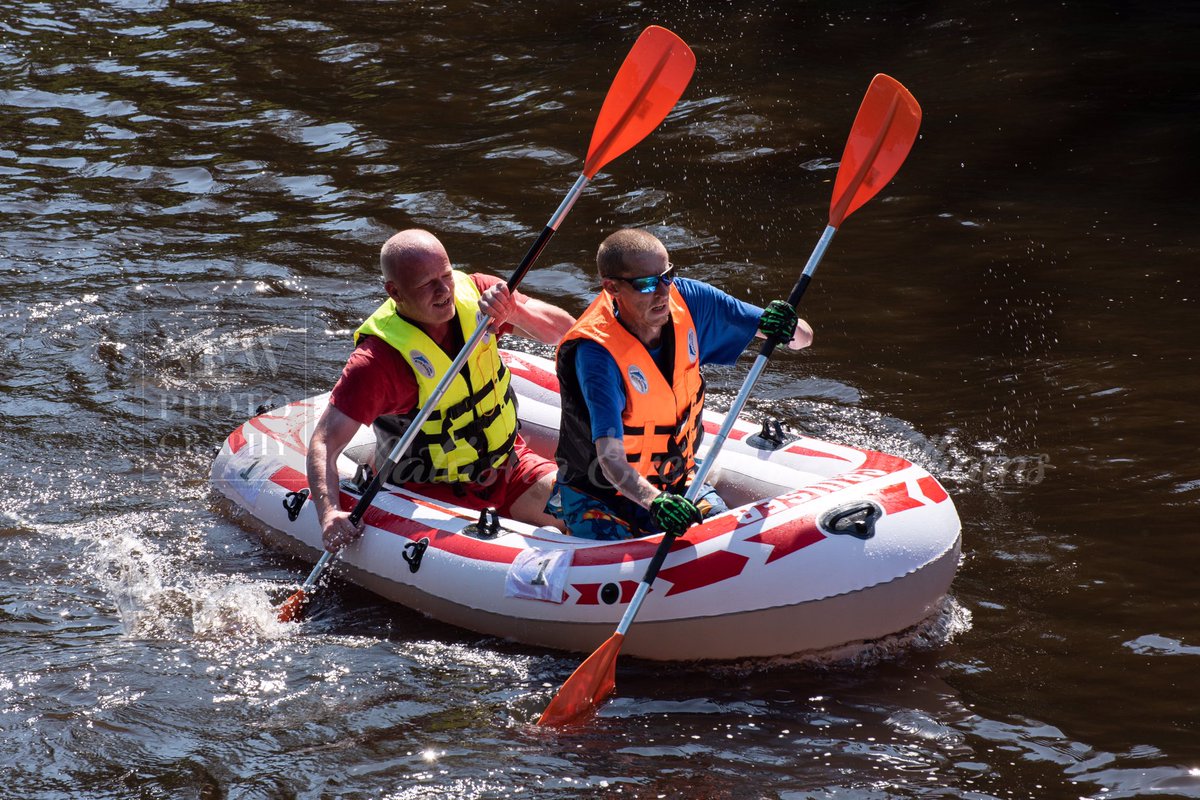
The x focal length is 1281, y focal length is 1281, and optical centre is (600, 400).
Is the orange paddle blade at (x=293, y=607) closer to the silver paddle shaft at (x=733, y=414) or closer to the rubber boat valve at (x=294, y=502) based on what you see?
the rubber boat valve at (x=294, y=502)

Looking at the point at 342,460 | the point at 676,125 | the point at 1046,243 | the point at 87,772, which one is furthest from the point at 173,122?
the point at 87,772

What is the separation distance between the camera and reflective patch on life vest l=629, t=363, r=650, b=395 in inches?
164

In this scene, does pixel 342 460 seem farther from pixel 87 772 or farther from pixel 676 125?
pixel 676 125

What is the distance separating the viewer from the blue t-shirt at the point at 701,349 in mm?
4117

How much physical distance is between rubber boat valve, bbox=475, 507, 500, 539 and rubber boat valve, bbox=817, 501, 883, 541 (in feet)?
3.92

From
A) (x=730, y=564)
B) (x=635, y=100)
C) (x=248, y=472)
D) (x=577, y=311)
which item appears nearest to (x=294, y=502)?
(x=248, y=472)

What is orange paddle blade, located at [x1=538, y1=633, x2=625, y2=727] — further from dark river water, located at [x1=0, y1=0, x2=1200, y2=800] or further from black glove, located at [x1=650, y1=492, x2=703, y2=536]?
black glove, located at [x1=650, y1=492, x2=703, y2=536]

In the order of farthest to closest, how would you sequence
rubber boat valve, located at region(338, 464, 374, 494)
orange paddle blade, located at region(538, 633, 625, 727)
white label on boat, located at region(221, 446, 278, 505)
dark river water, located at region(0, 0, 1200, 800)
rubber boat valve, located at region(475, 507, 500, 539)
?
1. white label on boat, located at region(221, 446, 278, 505)
2. rubber boat valve, located at region(338, 464, 374, 494)
3. rubber boat valve, located at region(475, 507, 500, 539)
4. orange paddle blade, located at region(538, 633, 625, 727)
5. dark river water, located at region(0, 0, 1200, 800)

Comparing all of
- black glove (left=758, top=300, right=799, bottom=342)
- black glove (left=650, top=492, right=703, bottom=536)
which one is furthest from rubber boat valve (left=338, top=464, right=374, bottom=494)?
black glove (left=758, top=300, right=799, bottom=342)

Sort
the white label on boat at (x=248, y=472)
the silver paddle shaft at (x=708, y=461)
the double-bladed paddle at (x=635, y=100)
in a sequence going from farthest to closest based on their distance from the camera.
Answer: the white label on boat at (x=248, y=472) → the double-bladed paddle at (x=635, y=100) → the silver paddle shaft at (x=708, y=461)

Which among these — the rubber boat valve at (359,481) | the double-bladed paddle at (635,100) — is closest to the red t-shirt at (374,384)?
the double-bladed paddle at (635,100)

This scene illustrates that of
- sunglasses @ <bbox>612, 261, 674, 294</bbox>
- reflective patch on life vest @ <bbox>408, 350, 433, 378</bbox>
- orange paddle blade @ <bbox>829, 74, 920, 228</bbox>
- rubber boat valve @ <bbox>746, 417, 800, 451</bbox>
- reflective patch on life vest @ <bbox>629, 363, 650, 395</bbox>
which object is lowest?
rubber boat valve @ <bbox>746, 417, 800, 451</bbox>

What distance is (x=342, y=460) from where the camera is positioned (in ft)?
17.2

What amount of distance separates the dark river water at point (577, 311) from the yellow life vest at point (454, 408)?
1.92 feet
